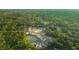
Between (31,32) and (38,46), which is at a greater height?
(31,32)

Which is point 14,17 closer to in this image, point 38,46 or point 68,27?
point 38,46

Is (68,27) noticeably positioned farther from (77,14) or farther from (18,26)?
(18,26)
